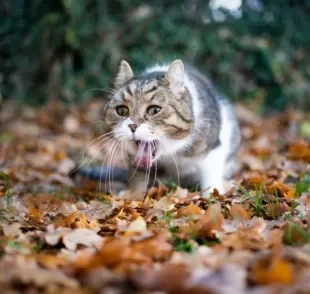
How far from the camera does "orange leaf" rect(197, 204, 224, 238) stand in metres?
2.55

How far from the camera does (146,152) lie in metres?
3.73

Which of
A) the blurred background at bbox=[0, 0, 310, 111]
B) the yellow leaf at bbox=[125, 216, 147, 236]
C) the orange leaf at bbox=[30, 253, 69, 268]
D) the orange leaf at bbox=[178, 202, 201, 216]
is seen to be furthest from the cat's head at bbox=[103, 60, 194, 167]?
→ the blurred background at bbox=[0, 0, 310, 111]

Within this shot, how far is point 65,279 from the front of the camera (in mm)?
1902

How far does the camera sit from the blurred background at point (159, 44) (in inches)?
274

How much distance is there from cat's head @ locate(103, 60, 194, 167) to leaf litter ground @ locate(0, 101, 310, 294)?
33cm

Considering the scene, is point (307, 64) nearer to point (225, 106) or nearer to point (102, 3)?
point (102, 3)

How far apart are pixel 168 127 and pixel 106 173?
1002mm

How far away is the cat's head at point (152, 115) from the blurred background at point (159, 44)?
308 centimetres

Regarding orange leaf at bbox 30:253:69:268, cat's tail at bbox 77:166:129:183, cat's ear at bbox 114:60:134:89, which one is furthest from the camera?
cat's tail at bbox 77:166:129:183

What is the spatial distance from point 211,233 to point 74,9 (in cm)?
485

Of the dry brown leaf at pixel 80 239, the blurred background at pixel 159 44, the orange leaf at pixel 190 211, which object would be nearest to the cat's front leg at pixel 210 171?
the orange leaf at pixel 190 211

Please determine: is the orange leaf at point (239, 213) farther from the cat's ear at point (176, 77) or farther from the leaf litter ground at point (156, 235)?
the cat's ear at point (176, 77)

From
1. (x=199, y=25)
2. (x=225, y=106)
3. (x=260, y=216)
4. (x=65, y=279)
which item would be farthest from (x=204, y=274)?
(x=199, y=25)

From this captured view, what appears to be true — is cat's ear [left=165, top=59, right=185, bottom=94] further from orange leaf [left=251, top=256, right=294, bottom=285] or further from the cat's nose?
orange leaf [left=251, top=256, right=294, bottom=285]
